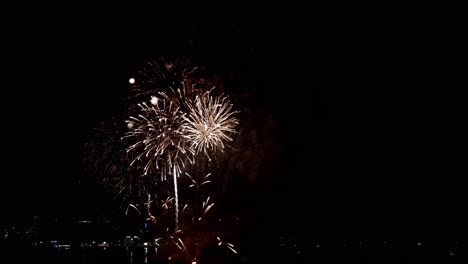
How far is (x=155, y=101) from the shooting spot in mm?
18250

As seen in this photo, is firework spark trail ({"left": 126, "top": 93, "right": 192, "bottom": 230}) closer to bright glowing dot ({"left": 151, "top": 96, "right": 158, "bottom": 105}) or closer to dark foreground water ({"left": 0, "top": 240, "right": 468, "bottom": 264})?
bright glowing dot ({"left": 151, "top": 96, "right": 158, "bottom": 105})

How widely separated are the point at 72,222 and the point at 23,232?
6.48 meters

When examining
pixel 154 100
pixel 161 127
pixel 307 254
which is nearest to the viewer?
pixel 154 100

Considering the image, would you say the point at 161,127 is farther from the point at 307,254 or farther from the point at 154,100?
the point at 307,254

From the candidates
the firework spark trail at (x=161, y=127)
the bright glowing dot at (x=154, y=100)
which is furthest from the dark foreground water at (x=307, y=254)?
the bright glowing dot at (x=154, y=100)

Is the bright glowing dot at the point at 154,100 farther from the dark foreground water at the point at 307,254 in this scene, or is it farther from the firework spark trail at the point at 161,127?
the dark foreground water at the point at 307,254

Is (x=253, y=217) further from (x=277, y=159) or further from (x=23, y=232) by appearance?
(x=23, y=232)

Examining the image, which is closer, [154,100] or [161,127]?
[154,100]

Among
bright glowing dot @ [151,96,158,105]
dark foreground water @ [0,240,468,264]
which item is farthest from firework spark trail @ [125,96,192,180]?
dark foreground water @ [0,240,468,264]

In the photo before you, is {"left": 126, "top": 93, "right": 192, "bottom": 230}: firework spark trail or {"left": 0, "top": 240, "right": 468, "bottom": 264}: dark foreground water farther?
{"left": 0, "top": 240, "right": 468, "bottom": 264}: dark foreground water

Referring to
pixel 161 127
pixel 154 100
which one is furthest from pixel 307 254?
pixel 154 100

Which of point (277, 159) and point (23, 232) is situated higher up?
point (277, 159)

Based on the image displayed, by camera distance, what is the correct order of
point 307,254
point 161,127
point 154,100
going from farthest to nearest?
point 307,254
point 161,127
point 154,100

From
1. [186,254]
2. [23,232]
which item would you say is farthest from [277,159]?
[23,232]
